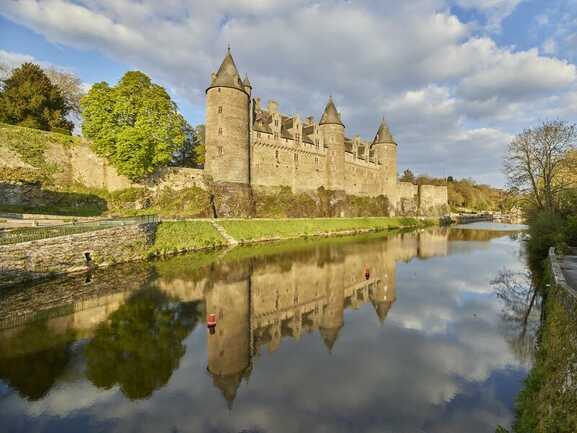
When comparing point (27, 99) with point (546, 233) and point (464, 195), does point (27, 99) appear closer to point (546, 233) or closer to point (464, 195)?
point (546, 233)

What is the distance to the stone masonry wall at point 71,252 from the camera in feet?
47.6

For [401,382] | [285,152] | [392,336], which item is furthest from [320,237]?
[401,382]

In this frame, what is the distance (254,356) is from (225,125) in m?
30.5

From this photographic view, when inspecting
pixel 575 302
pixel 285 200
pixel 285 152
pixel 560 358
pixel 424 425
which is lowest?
pixel 424 425

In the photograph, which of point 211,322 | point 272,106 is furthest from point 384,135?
point 211,322

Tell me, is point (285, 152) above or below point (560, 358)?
above

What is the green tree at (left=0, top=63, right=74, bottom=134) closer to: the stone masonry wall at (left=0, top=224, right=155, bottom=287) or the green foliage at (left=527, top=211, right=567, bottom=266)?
the stone masonry wall at (left=0, top=224, right=155, bottom=287)

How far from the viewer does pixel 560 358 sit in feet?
19.1

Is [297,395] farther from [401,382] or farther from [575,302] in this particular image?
[575,302]

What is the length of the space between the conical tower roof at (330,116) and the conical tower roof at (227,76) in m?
17.9

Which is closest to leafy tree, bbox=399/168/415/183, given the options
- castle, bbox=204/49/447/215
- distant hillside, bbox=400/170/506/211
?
distant hillside, bbox=400/170/506/211

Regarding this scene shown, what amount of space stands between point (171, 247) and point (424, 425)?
21.4 meters

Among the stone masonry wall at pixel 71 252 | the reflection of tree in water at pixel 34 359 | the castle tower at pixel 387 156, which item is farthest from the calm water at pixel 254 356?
the castle tower at pixel 387 156

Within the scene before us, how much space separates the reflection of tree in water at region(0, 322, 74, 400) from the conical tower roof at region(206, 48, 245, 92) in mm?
30979
